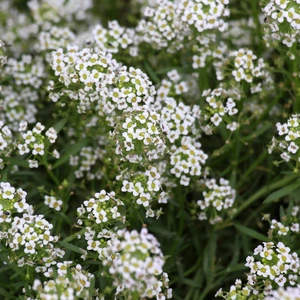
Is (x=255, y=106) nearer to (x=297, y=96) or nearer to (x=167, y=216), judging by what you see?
(x=297, y=96)

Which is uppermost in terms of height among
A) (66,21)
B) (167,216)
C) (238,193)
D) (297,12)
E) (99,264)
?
(66,21)

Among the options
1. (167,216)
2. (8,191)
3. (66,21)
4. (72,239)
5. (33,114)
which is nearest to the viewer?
(8,191)

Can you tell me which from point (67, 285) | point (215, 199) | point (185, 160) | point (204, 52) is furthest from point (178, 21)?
point (67, 285)

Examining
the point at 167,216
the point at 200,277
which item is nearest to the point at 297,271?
the point at 200,277

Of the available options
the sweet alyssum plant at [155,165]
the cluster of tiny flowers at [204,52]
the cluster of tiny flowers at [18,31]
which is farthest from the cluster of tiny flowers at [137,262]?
the cluster of tiny flowers at [18,31]

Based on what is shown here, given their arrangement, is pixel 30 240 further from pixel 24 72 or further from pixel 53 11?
pixel 53 11

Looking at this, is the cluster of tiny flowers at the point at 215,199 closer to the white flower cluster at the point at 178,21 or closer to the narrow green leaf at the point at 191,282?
the narrow green leaf at the point at 191,282

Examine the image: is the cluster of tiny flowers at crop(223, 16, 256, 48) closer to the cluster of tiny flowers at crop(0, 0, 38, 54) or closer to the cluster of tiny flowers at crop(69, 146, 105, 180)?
the cluster of tiny flowers at crop(69, 146, 105, 180)
